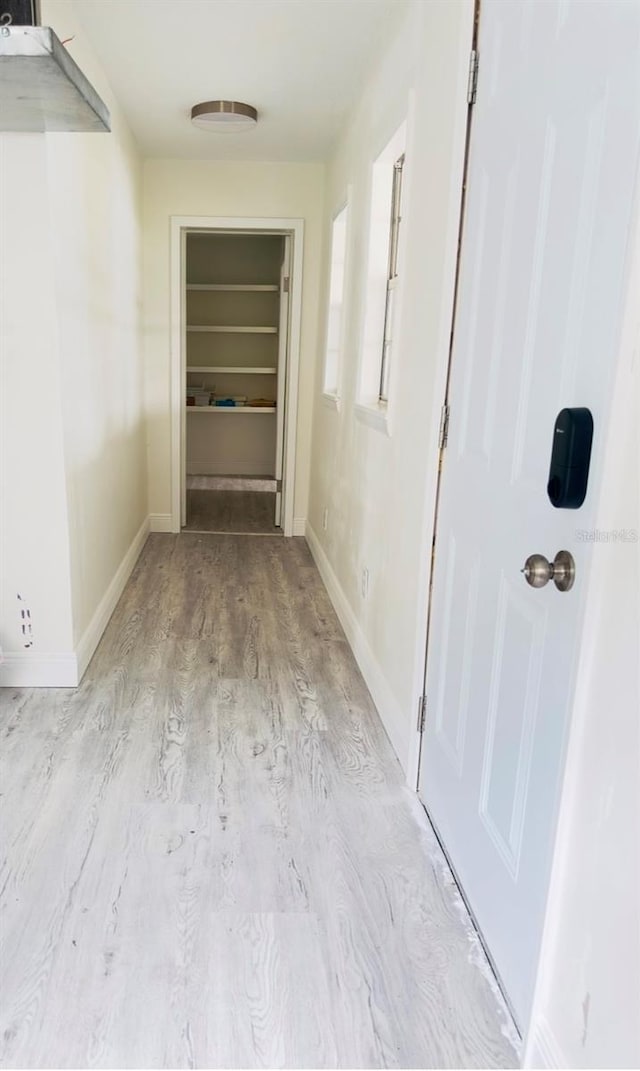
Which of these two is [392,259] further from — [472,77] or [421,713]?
[421,713]

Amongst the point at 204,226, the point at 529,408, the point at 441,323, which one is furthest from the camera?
the point at 204,226

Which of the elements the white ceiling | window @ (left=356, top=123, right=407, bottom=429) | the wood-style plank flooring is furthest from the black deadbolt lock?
the wood-style plank flooring

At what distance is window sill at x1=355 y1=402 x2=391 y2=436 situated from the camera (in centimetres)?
242

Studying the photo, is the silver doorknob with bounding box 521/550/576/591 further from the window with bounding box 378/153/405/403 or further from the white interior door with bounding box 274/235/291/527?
the white interior door with bounding box 274/235/291/527

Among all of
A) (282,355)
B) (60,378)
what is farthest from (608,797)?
(282,355)

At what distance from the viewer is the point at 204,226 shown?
14.2 ft

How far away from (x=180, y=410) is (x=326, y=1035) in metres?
3.93

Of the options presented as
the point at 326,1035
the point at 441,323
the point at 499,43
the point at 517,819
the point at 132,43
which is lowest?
the point at 326,1035

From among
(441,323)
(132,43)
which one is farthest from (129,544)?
(441,323)

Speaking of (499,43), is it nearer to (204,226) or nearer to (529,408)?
(529,408)

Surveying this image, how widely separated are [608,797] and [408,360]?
148 cm

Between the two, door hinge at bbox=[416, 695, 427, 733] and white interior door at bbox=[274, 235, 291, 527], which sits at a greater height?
white interior door at bbox=[274, 235, 291, 527]

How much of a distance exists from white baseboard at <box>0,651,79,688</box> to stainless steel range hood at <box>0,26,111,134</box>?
5.66ft

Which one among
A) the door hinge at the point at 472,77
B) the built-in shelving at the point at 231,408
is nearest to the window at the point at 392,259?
the door hinge at the point at 472,77
